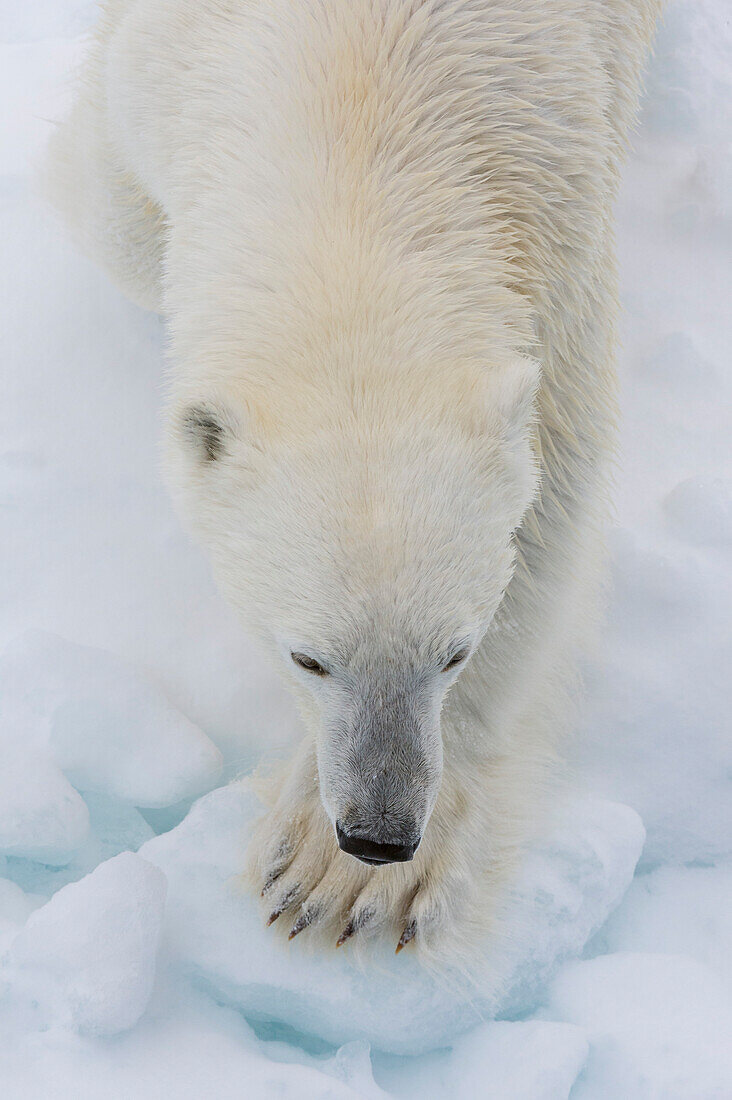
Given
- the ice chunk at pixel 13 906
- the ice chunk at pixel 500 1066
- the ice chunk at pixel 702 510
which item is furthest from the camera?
the ice chunk at pixel 702 510

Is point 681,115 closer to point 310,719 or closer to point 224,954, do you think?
point 310,719

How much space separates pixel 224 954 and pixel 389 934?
321 millimetres

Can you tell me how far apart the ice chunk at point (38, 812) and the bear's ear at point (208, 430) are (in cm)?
77

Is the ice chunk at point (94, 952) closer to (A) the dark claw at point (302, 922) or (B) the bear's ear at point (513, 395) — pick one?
(A) the dark claw at point (302, 922)

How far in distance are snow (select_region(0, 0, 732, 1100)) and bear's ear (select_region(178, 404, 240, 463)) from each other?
63 cm

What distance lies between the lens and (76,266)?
3.39 metres

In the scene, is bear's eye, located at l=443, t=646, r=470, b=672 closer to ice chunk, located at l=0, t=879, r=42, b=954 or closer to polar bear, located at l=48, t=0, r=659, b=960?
polar bear, located at l=48, t=0, r=659, b=960

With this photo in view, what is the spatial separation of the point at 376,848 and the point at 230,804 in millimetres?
622

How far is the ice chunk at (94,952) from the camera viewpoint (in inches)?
67.5

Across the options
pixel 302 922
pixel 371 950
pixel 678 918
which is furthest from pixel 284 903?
pixel 678 918

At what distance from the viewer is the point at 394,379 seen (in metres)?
1.65

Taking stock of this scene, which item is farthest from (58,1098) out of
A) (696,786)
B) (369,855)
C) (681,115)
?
(681,115)

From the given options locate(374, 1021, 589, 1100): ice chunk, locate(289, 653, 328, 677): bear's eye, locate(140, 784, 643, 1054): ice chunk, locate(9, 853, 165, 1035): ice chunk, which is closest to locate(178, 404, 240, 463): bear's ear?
locate(289, 653, 328, 677): bear's eye

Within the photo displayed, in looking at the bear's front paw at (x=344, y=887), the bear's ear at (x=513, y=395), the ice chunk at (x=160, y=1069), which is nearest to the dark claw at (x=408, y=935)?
the bear's front paw at (x=344, y=887)
